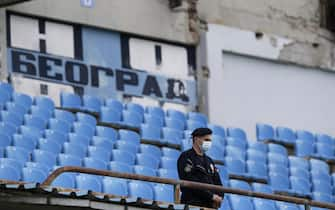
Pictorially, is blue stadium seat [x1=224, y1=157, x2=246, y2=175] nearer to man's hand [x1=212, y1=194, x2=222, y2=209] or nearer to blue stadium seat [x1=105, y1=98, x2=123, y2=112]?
blue stadium seat [x1=105, y1=98, x2=123, y2=112]

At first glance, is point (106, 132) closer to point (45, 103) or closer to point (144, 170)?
point (45, 103)

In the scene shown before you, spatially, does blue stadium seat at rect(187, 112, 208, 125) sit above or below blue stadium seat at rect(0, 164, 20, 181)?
above

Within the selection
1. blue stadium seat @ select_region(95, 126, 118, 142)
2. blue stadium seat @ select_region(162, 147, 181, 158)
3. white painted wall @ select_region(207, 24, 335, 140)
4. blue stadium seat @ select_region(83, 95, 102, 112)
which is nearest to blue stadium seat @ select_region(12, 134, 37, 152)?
blue stadium seat @ select_region(95, 126, 118, 142)

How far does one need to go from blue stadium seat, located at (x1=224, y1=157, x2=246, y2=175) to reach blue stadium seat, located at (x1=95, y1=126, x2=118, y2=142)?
6.52 feet

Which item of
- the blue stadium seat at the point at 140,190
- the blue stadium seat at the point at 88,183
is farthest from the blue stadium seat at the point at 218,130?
the blue stadium seat at the point at 88,183

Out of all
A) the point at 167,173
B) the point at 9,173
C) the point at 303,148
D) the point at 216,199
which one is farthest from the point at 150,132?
the point at 216,199

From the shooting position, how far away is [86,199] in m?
12.9

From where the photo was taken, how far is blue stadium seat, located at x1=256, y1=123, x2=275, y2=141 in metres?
21.4

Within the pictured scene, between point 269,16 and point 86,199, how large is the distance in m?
11.1

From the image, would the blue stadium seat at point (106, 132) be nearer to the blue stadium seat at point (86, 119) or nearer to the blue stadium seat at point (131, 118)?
the blue stadium seat at point (86, 119)

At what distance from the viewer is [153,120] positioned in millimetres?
19703

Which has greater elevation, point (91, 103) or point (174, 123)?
point (91, 103)

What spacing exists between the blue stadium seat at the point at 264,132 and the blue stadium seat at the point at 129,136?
334cm

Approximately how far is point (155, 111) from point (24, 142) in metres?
3.97
